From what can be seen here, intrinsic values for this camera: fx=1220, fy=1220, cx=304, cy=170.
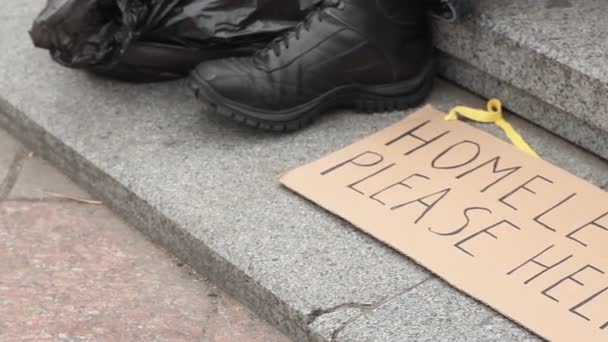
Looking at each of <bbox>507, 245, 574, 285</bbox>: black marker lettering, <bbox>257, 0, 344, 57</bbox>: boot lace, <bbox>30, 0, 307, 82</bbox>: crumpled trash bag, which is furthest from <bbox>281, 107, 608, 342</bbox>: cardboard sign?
<bbox>30, 0, 307, 82</bbox>: crumpled trash bag

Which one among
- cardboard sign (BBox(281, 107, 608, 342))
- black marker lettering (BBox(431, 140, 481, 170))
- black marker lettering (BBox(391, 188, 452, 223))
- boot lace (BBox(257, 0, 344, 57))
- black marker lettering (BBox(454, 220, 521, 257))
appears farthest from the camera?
boot lace (BBox(257, 0, 344, 57))

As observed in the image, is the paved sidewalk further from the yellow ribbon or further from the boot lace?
the yellow ribbon

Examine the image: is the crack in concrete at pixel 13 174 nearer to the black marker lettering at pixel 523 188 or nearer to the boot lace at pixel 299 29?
the boot lace at pixel 299 29

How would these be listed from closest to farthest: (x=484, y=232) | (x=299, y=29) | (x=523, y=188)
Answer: (x=484, y=232) → (x=523, y=188) → (x=299, y=29)

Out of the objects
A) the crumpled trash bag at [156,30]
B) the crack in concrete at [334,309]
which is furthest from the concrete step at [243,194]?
the crumpled trash bag at [156,30]

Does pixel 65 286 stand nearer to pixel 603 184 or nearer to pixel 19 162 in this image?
pixel 19 162

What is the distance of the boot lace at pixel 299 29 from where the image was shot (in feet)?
8.41

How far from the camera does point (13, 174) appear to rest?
2.69 meters

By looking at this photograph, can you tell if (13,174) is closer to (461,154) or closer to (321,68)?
(321,68)

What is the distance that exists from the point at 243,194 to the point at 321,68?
343mm

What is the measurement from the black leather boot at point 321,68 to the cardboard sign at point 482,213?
128mm

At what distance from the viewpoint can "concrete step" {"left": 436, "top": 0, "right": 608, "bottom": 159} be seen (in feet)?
7.88

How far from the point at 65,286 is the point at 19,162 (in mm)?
514

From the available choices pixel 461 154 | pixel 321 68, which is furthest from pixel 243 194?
pixel 461 154
